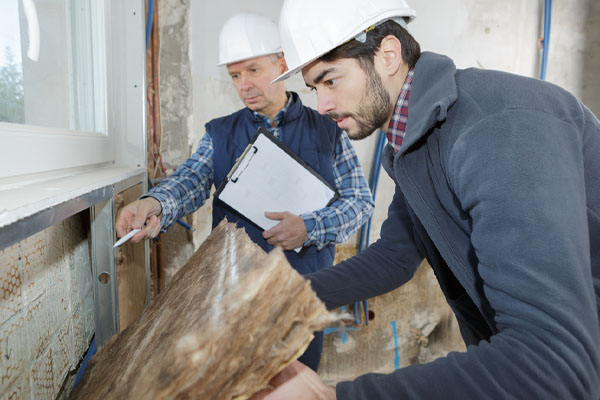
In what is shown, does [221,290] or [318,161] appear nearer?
[221,290]

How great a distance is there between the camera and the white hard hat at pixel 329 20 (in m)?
0.85

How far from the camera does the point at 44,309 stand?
811mm

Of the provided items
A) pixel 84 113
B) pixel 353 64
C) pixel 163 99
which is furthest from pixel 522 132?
pixel 163 99

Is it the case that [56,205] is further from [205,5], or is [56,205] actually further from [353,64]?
[205,5]

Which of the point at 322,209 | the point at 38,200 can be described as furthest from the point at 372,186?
the point at 38,200

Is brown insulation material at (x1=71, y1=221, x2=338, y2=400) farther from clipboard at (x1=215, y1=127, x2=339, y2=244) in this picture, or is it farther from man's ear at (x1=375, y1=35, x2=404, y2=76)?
clipboard at (x1=215, y1=127, x2=339, y2=244)

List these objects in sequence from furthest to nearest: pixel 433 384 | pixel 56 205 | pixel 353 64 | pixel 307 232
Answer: pixel 307 232
pixel 353 64
pixel 56 205
pixel 433 384

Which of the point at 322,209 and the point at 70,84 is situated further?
the point at 322,209

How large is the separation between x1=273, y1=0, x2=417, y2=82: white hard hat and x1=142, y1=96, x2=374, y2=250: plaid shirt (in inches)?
24.2

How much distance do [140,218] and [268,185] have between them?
1.53 ft

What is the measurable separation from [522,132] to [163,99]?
1736mm

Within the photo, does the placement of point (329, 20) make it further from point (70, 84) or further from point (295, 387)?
point (70, 84)

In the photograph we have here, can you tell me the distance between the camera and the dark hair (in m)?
0.85

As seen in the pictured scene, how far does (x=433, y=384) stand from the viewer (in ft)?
1.40
